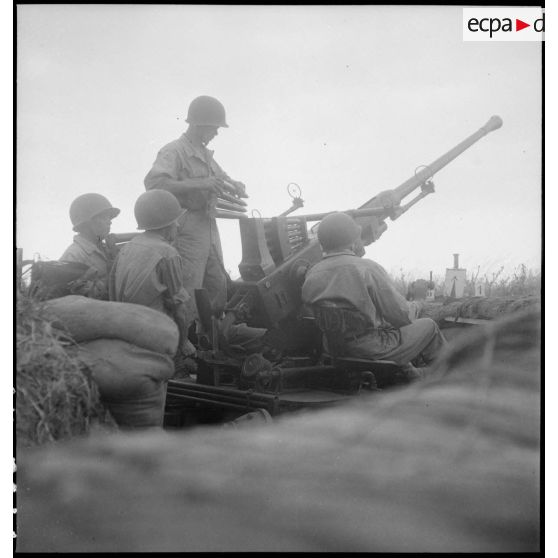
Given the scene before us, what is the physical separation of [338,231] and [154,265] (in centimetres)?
150

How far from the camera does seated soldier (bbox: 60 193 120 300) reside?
4.54m

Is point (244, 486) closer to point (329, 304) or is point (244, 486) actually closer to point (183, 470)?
point (183, 470)

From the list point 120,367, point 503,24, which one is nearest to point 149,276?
point 120,367

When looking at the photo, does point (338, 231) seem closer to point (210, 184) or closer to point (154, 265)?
point (210, 184)

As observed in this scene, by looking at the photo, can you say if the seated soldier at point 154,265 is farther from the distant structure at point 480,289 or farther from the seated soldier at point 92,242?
the distant structure at point 480,289

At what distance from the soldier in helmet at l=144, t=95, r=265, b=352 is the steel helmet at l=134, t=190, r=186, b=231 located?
32 centimetres

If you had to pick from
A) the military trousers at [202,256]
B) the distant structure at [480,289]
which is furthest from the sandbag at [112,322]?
the distant structure at [480,289]

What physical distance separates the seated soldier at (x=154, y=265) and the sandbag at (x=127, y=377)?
453 millimetres

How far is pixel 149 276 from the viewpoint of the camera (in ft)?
14.8

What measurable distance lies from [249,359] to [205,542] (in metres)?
1.53

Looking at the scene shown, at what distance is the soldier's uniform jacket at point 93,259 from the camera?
4.58 meters

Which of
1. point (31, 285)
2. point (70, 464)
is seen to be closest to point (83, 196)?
point (31, 285)

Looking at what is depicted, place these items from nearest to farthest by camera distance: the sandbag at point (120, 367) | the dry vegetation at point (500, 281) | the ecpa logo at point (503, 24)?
1. the sandbag at point (120, 367)
2. the ecpa logo at point (503, 24)
3. the dry vegetation at point (500, 281)

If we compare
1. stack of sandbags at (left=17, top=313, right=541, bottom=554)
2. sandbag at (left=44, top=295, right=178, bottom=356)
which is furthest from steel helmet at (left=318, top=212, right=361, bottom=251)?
sandbag at (left=44, top=295, right=178, bottom=356)
